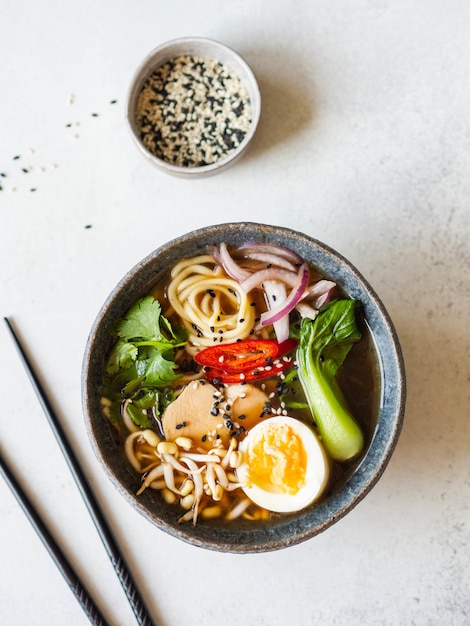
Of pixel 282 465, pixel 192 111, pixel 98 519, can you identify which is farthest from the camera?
pixel 192 111

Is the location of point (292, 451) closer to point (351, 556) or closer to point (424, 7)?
point (351, 556)

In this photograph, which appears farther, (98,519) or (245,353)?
(98,519)

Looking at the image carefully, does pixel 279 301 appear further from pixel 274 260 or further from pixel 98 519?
pixel 98 519

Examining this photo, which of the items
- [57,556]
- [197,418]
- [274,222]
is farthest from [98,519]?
[274,222]

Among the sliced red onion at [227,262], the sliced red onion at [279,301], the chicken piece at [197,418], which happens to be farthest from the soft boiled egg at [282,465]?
the sliced red onion at [227,262]

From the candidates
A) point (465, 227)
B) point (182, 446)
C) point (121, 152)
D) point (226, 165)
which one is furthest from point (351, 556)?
point (121, 152)
